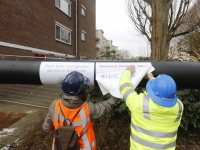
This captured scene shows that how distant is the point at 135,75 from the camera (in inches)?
68.7

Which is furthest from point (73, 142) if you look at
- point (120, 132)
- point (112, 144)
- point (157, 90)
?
point (120, 132)

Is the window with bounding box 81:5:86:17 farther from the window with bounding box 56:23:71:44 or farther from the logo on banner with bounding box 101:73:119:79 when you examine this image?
the logo on banner with bounding box 101:73:119:79

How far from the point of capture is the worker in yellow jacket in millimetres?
1351

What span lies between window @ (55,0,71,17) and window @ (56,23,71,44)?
144 cm

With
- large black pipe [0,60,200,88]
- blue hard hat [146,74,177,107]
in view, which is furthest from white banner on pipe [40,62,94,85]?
blue hard hat [146,74,177,107]

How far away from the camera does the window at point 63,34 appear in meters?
12.2

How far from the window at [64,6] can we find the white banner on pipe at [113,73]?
11670mm

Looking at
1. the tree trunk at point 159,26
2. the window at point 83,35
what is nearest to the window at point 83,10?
the window at point 83,35

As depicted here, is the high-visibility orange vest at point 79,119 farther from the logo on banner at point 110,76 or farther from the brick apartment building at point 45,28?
the brick apartment building at point 45,28

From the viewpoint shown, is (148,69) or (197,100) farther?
(197,100)

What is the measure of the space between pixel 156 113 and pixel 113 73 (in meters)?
0.65

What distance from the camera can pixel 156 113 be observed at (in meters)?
1.39

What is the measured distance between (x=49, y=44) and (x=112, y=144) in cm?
937

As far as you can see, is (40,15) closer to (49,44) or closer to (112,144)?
(49,44)
